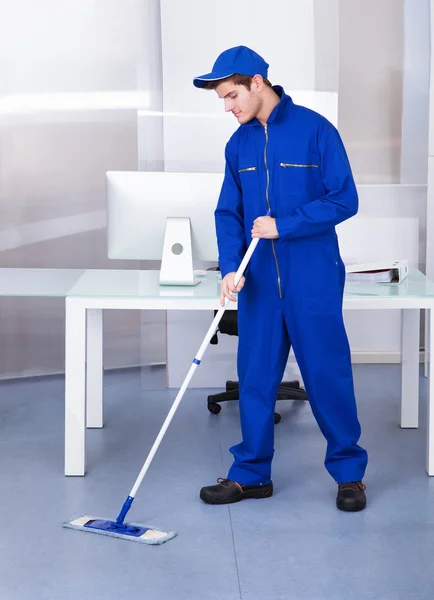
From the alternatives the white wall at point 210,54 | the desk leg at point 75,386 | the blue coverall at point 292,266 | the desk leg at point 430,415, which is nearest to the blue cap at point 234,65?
the blue coverall at point 292,266

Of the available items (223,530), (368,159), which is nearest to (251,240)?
(223,530)

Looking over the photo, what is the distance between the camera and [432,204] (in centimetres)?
500

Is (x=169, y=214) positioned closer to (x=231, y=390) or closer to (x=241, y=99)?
(x=241, y=99)

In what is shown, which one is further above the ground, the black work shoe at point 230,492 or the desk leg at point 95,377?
the desk leg at point 95,377

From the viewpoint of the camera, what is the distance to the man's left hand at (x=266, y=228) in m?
2.86

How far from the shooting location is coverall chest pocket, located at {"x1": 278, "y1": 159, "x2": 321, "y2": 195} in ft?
9.59

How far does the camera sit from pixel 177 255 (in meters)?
3.55

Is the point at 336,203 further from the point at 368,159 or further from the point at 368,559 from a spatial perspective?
the point at 368,159

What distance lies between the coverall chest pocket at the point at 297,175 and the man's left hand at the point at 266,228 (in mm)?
127

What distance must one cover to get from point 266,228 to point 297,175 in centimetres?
20

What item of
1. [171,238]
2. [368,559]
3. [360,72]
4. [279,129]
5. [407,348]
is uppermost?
[360,72]

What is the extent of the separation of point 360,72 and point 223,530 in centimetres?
291

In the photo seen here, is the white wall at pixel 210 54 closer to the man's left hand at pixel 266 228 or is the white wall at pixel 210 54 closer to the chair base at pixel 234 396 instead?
the chair base at pixel 234 396

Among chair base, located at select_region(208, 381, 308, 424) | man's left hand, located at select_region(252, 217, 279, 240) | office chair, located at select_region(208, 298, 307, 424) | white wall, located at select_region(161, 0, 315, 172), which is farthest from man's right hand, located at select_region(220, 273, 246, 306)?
white wall, located at select_region(161, 0, 315, 172)
